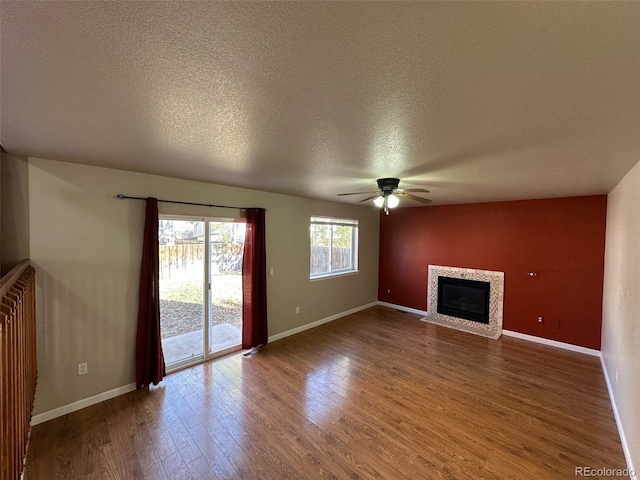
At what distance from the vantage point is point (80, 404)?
105 inches

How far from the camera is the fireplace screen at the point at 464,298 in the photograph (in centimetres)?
496

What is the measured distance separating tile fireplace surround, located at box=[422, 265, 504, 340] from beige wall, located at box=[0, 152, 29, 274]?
5862mm

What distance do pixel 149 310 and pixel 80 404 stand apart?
103 cm

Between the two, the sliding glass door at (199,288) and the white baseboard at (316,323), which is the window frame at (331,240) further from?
the sliding glass door at (199,288)

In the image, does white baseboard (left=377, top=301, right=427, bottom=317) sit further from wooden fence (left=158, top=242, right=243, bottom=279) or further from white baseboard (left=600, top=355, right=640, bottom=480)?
wooden fence (left=158, top=242, right=243, bottom=279)

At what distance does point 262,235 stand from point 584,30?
363cm

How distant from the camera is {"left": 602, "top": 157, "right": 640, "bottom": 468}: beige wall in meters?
2.00

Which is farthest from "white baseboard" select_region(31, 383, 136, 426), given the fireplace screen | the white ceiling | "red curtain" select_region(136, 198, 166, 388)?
the fireplace screen

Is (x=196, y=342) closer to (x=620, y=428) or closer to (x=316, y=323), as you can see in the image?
(x=316, y=323)

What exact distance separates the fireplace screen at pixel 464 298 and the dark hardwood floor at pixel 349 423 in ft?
4.02

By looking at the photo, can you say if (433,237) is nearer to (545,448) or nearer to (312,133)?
(545,448)

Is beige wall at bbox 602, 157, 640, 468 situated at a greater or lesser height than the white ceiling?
lesser

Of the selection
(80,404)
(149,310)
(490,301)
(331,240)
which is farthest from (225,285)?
(490,301)

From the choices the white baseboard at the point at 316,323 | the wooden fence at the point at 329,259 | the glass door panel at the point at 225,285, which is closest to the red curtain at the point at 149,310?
the glass door panel at the point at 225,285
